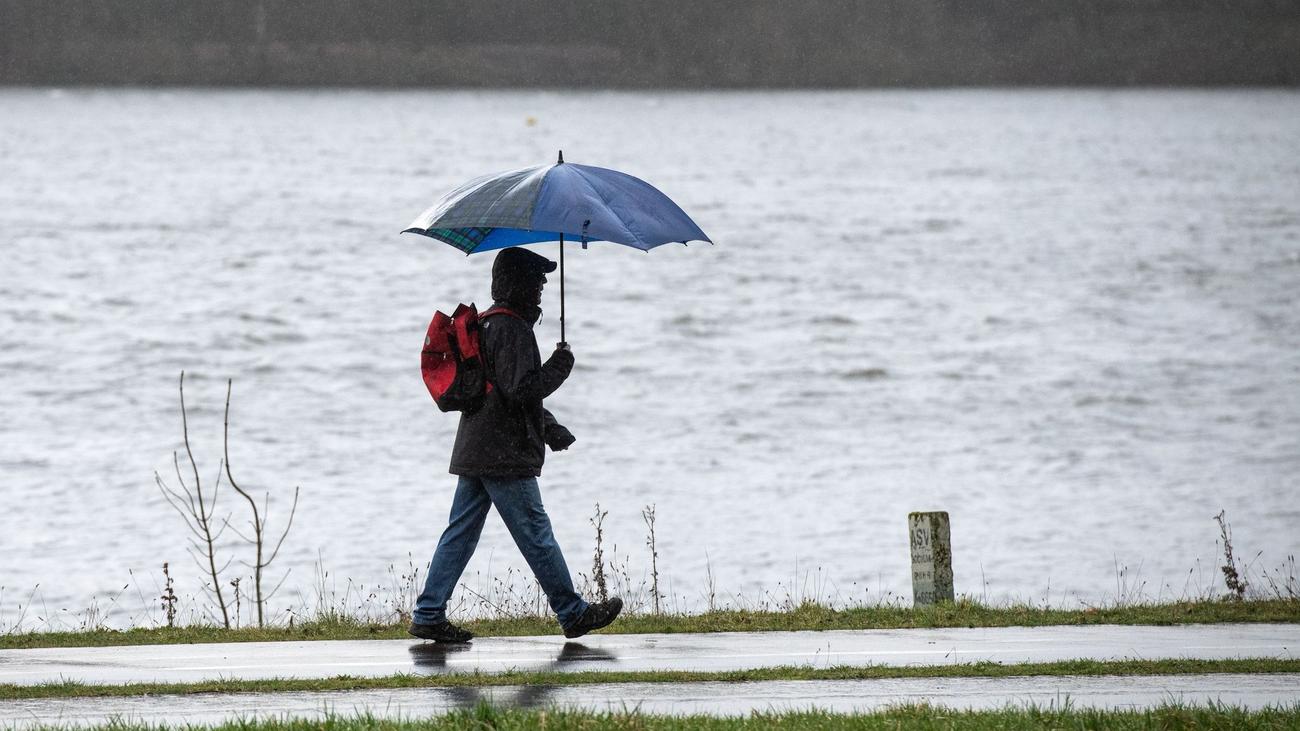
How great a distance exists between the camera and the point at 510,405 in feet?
29.4

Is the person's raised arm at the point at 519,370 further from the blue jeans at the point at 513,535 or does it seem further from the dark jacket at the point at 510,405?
the blue jeans at the point at 513,535

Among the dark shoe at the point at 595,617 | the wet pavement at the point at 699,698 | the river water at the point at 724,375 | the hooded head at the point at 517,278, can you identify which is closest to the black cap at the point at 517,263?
the hooded head at the point at 517,278

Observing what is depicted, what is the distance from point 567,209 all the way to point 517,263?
491mm

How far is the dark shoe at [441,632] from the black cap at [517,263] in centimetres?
208

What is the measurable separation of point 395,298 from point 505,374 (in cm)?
5219

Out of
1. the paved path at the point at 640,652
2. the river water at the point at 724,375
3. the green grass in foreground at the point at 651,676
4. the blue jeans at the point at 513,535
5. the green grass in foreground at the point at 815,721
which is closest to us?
the green grass in foreground at the point at 815,721

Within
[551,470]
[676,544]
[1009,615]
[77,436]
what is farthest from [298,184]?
[1009,615]

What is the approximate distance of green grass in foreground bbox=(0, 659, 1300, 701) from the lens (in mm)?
8172

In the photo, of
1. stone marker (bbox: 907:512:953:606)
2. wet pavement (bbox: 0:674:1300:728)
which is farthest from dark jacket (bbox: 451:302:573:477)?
stone marker (bbox: 907:512:953:606)

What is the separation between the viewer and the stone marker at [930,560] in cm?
1152

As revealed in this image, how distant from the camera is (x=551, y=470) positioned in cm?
3055

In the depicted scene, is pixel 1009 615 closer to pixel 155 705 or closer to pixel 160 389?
pixel 155 705

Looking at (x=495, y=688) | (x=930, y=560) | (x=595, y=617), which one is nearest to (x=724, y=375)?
(x=930, y=560)

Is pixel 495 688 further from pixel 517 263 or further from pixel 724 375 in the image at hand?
pixel 724 375
